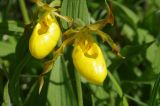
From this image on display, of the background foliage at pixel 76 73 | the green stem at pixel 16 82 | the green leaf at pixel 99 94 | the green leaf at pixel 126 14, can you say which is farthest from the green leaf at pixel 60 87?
the green leaf at pixel 126 14

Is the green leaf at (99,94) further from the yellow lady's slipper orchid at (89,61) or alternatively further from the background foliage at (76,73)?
the yellow lady's slipper orchid at (89,61)

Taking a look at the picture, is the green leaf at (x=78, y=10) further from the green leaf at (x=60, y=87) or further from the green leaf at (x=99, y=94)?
the green leaf at (x=99, y=94)

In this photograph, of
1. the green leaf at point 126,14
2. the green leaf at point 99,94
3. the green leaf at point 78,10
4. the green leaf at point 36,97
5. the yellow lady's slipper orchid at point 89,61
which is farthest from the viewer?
the green leaf at point 126,14

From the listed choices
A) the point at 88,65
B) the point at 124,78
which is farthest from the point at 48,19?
the point at 124,78

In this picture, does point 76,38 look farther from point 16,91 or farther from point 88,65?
point 16,91

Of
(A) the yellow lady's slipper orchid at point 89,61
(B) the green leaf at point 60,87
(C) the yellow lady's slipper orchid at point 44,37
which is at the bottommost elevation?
(B) the green leaf at point 60,87

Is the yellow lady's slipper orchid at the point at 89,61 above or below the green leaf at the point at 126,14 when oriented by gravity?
above

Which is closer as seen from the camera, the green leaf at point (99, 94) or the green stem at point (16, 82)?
the green stem at point (16, 82)

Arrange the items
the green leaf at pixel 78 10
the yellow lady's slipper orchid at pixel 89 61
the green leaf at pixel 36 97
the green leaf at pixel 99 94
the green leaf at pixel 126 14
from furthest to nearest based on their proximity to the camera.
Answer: the green leaf at pixel 126 14
the green leaf at pixel 99 94
the green leaf at pixel 36 97
the green leaf at pixel 78 10
the yellow lady's slipper orchid at pixel 89 61
